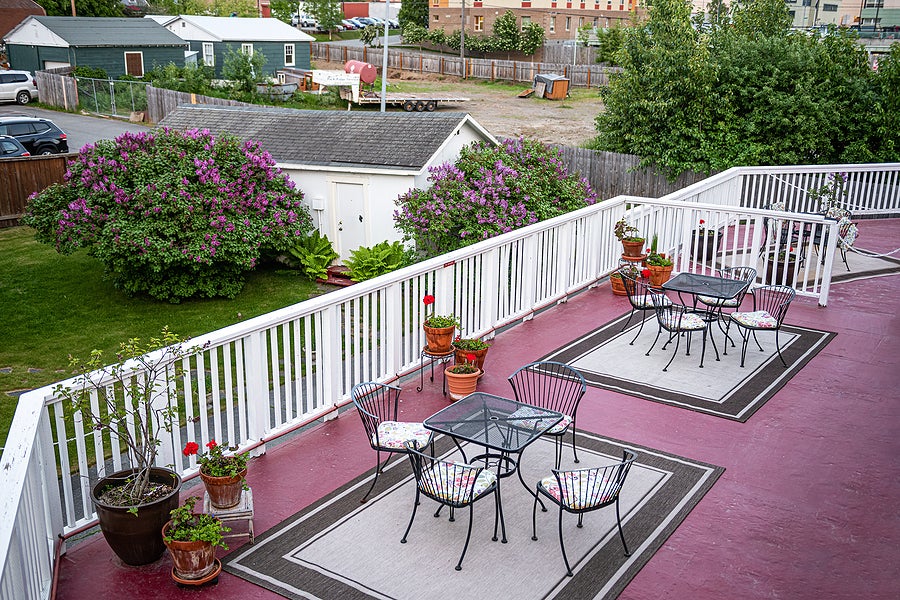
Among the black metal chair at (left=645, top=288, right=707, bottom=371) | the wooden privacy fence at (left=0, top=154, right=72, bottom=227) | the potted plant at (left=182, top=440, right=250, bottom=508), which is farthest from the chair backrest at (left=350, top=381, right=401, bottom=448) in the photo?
the wooden privacy fence at (left=0, top=154, right=72, bottom=227)

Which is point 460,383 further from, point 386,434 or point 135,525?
point 135,525

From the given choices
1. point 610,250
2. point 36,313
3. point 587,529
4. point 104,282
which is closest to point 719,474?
point 587,529

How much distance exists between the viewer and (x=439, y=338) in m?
7.80

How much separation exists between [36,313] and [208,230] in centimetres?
309

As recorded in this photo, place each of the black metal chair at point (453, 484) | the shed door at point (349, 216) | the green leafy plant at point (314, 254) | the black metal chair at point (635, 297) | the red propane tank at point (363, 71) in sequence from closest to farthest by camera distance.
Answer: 1. the black metal chair at point (453, 484)
2. the black metal chair at point (635, 297)
3. the green leafy plant at point (314, 254)
4. the shed door at point (349, 216)
5. the red propane tank at point (363, 71)

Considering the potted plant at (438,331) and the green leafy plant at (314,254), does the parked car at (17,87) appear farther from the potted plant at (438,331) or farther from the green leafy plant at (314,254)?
the potted plant at (438,331)

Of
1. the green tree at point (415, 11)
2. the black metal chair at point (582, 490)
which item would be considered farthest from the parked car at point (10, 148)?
the green tree at point (415, 11)

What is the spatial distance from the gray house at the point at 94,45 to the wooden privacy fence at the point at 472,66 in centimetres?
1607

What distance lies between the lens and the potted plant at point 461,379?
7.54m

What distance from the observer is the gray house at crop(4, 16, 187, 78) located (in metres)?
34.9

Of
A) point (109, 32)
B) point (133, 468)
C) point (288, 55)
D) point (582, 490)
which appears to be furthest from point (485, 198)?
point (288, 55)

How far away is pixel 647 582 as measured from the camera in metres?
5.00

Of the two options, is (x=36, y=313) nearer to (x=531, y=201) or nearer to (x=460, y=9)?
(x=531, y=201)

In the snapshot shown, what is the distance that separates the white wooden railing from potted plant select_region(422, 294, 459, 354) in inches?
5.6
